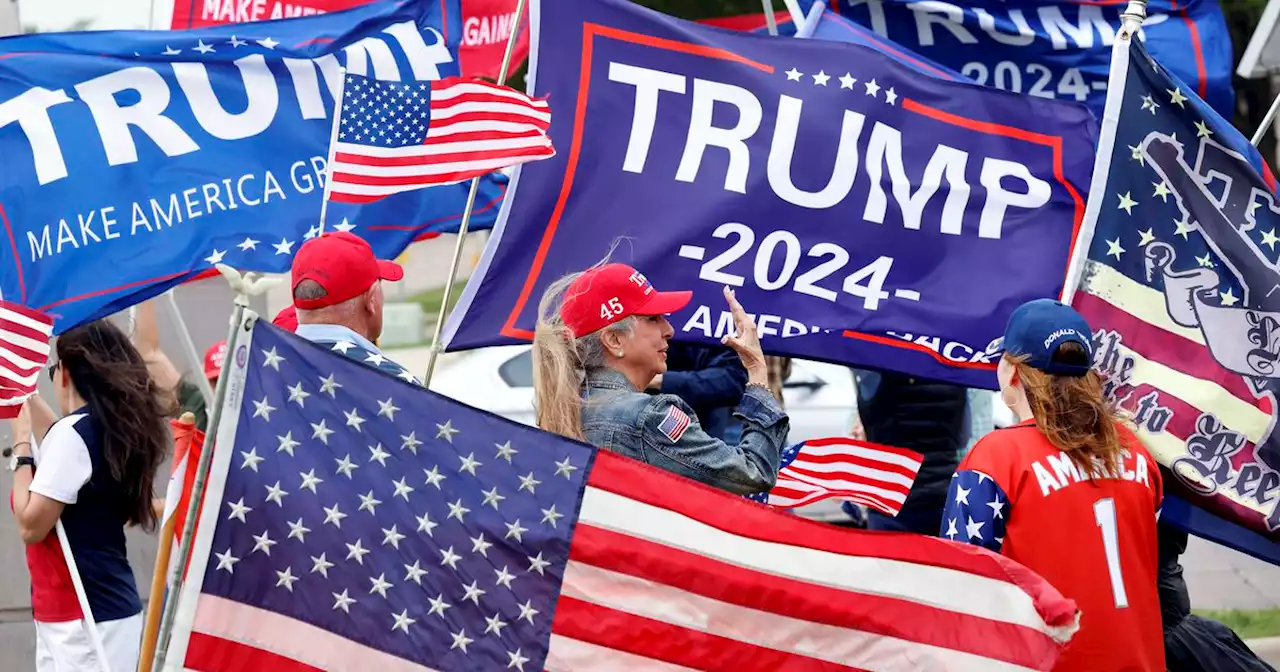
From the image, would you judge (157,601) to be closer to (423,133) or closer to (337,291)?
(337,291)

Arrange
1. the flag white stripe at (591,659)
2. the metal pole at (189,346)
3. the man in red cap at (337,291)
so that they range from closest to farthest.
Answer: the flag white stripe at (591,659) → the man in red cap at (337,291) → the metal pole at (189,346)

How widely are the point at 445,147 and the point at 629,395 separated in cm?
187

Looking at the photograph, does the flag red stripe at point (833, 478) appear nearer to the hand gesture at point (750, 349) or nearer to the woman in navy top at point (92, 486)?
the hand gesture at point (750, 349)

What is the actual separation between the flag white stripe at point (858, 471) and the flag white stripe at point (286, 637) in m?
2.37

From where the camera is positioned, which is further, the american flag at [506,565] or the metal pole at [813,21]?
the metal pole at [813,21]

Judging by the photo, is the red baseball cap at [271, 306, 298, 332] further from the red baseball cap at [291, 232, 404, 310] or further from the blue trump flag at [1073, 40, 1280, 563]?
the blue trump flag at [1073, 40, 1280, 563]

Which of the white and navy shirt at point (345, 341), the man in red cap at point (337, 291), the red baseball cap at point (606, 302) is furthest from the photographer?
the man in red cap at point (337, 291)

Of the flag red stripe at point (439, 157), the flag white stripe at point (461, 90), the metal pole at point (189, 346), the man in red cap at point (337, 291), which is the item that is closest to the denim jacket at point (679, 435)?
the man in red cap at point (337, 291)

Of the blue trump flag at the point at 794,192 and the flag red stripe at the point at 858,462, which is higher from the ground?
the blue trump flag at the point at 794,192

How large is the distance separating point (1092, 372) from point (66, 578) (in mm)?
3572

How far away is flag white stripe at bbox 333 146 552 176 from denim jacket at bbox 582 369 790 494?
1481 mm

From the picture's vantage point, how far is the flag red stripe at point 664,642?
380 centimetres

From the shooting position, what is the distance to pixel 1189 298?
5223 millimetres

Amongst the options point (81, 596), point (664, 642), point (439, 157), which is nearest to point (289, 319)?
point (439, 157)
